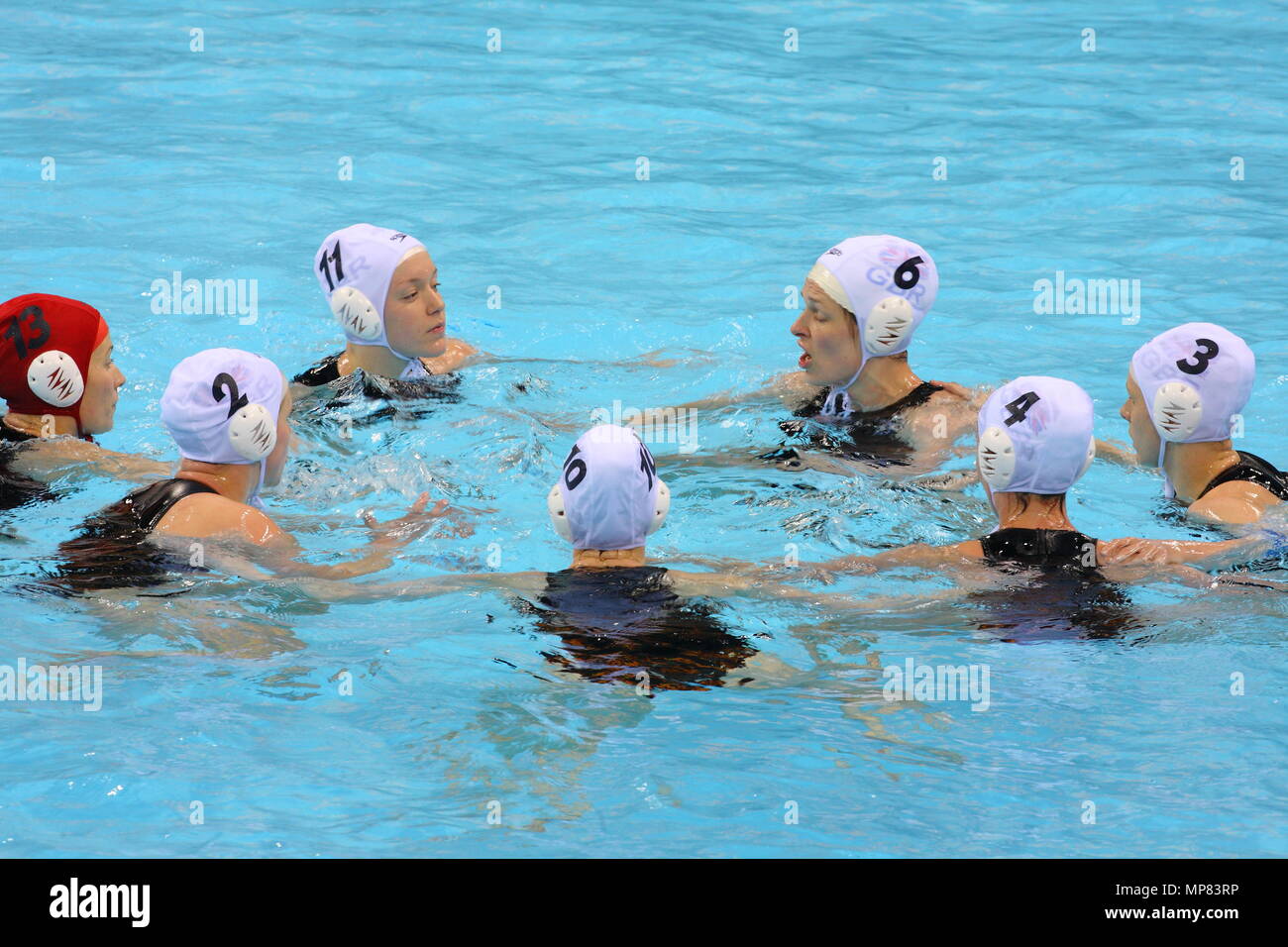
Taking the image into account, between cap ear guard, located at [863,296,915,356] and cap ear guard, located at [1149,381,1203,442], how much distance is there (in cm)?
151

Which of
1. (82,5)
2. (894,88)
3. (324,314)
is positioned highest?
(82,5)

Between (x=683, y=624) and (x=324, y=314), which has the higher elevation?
(x=324, y=314)

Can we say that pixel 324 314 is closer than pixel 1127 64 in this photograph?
Yes

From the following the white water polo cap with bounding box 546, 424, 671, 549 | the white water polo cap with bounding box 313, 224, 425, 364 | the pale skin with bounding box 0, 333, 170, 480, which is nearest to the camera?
the white water polo cap with bounding box 546, 424, 671, 549

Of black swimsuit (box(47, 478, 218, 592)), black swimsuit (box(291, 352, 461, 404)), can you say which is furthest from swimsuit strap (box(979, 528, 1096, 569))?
black swimsuit (box(291, 352, 461, 404))

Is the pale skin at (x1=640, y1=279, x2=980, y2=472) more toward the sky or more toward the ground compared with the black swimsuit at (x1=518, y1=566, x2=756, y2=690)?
more toward the sky

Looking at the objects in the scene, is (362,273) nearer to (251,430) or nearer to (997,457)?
(251,430)

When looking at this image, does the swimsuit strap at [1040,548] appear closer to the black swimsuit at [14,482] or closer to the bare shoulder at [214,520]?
the bare shoulder at [214,520]

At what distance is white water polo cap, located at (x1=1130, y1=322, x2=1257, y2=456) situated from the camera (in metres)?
6.83

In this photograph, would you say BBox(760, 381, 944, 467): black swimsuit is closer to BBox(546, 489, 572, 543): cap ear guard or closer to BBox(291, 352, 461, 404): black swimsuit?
BBox(291, 352, 461, 404): black swimsuit
